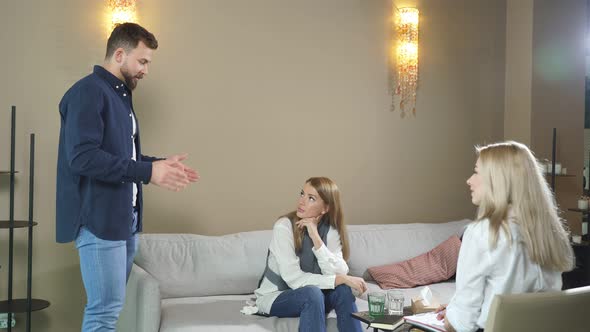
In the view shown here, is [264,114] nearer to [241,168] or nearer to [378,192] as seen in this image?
[241,168]

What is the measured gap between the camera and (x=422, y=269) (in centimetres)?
392

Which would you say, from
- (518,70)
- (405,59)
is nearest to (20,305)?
(405,59)

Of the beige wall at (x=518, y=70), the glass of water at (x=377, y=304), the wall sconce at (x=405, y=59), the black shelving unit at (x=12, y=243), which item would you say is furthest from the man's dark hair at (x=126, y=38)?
the beige wall at (x=518, y=70)

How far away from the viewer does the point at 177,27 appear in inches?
153

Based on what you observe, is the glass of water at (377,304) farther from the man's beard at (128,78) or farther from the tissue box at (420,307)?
the man's beard at (128,78)

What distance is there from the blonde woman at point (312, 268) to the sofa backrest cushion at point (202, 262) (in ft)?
0.99

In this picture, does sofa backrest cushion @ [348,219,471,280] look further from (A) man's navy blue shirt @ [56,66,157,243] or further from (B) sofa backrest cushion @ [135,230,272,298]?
(A) man's navy blue shirt @ [56,66,157,243]

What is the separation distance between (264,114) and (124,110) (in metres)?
1.71

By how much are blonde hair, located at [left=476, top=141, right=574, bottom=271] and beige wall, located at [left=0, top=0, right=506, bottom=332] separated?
2.21 meters

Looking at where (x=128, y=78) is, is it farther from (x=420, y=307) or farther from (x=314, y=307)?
(x=420, y=307)

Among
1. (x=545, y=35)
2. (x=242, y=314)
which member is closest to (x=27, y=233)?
(x=242, y=314)

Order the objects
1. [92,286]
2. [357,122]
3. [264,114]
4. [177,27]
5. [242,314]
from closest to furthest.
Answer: [92,286]
[242,314]
[177,27]
[264,114]
[357,122]

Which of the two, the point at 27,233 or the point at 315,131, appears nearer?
the point at 27,233

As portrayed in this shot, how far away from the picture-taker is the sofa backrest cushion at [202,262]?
3406mm
